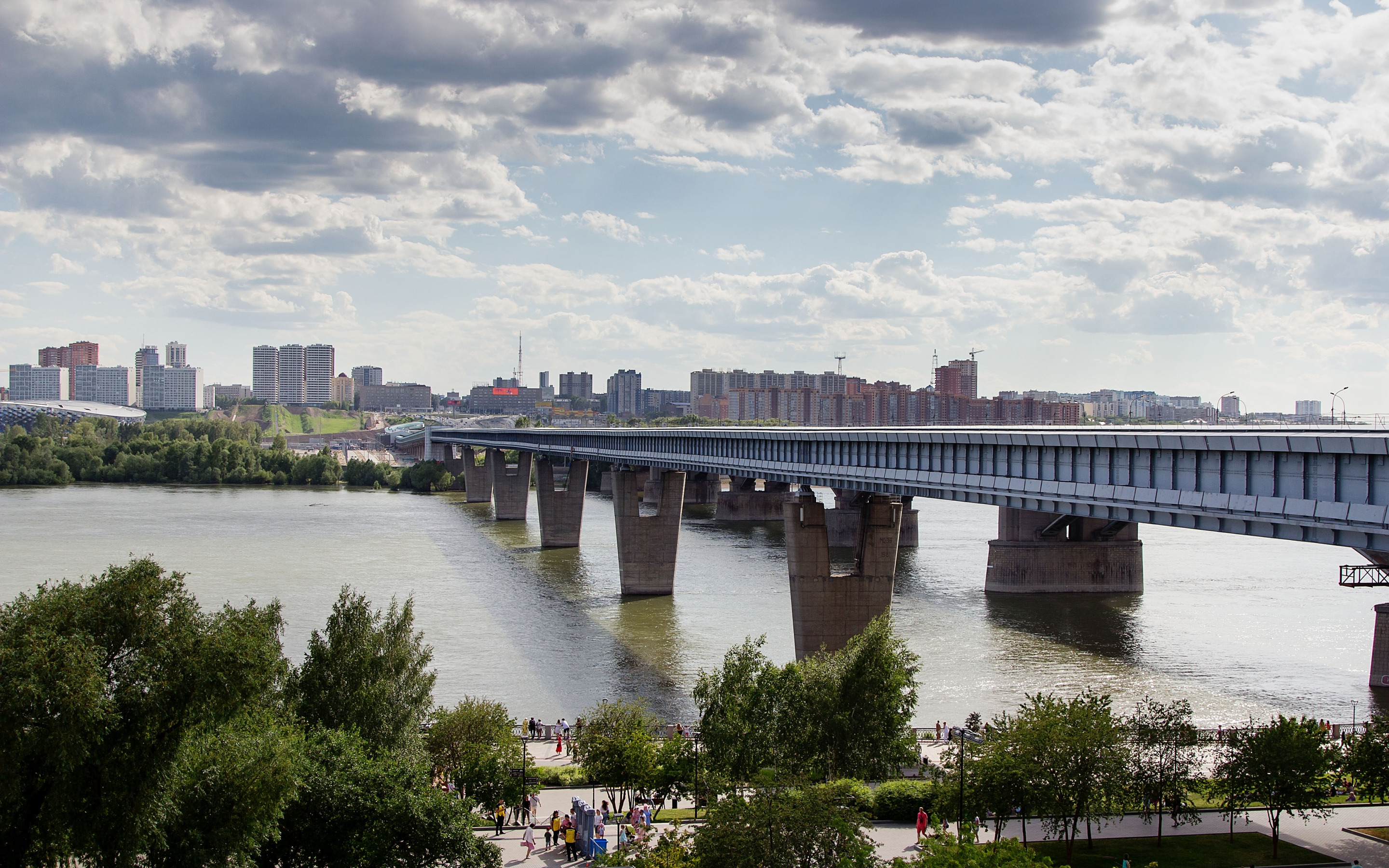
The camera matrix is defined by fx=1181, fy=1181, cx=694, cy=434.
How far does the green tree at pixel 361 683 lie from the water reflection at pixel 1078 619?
32.0 m

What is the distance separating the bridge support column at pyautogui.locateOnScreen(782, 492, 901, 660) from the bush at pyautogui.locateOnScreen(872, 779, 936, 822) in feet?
54.2

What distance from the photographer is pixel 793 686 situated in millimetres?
27391

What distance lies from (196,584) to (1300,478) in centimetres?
5315

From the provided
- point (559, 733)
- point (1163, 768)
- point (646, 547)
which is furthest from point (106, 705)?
point (646, 547)

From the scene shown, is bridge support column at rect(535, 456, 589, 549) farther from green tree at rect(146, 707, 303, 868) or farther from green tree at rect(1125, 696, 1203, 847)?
green tree at rect(146, 707, 303, 868)

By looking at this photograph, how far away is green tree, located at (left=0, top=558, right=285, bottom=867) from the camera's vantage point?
51.3ft

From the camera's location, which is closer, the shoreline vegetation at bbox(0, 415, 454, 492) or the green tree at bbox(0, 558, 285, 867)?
the green tree at bbox(0, 558, 285, 867)

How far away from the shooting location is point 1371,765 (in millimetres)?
24531

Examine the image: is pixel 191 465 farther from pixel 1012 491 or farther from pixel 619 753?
pixel 619 753

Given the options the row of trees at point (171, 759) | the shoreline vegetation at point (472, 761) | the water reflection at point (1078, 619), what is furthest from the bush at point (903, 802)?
the water reflection at point (1078, 619)

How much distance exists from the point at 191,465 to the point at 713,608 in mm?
112675

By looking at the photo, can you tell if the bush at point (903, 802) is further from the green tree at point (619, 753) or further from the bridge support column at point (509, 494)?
the bridge support column at point (509, 494)

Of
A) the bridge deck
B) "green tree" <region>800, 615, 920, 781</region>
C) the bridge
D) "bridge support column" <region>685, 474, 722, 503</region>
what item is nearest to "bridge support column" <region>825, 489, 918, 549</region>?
the bridge

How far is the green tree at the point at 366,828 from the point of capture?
1989 cm
